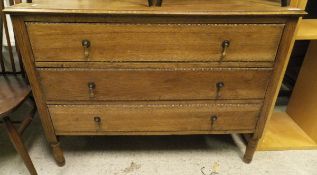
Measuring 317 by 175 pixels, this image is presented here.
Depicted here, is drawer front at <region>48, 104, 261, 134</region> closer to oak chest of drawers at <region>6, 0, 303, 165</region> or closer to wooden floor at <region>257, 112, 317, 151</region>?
oak chest of drawers at <region>6, 0, 303, 165</region>

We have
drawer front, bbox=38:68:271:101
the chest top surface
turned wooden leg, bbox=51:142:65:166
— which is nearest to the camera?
the chest top surface

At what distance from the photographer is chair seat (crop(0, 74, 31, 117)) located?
106cm

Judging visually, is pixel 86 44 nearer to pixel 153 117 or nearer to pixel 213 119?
pixel 153 117

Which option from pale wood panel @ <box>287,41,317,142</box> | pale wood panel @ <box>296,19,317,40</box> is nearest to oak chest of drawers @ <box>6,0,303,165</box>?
pale wood panel @ <box>296,19,317,40</box>

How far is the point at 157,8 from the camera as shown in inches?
37.5

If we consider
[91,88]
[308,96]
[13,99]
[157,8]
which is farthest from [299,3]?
[13,99]

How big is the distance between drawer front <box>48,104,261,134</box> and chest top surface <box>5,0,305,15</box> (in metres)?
0.44

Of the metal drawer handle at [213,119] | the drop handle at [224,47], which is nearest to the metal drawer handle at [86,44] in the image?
the drop handle at [224,47]

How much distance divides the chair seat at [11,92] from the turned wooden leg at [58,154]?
0.96 feet

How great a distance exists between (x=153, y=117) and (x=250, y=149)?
58 cm

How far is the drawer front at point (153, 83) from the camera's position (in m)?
1.05

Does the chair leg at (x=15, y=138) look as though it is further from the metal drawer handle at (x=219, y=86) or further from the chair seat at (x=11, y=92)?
the metal drawer handle at (x=219, y=86)

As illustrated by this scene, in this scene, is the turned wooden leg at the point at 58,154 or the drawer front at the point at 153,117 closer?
the drawer front at the point at 153,117

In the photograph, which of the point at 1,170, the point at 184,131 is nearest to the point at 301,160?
the point at 184,131
